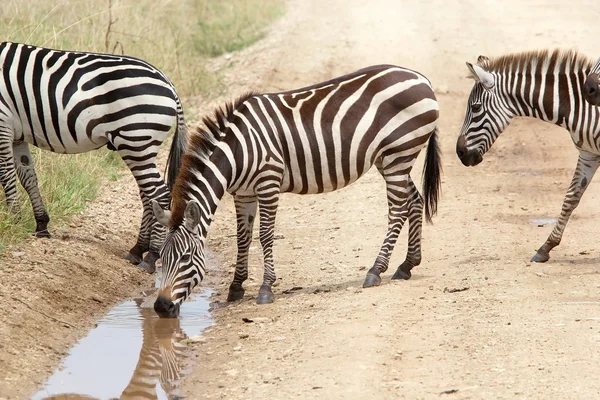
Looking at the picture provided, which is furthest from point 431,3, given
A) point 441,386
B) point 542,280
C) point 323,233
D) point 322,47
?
point 441,386

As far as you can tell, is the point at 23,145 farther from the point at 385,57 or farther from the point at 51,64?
the point at 385,57

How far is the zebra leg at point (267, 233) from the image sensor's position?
295 inches

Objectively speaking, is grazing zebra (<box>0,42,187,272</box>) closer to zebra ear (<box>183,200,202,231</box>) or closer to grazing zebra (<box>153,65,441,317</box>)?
grazing zebra (<box>153,65,441,317</box>)

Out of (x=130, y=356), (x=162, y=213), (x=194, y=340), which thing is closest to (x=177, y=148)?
(x=162, y=213)

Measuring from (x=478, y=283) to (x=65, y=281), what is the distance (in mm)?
3398

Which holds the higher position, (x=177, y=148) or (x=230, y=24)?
(x=177, y=148)

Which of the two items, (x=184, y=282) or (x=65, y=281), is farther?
(x=65, y=281)

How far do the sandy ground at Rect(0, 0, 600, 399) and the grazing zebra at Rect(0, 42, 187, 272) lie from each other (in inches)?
33.4

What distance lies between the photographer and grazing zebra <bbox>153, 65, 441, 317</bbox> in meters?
7.35

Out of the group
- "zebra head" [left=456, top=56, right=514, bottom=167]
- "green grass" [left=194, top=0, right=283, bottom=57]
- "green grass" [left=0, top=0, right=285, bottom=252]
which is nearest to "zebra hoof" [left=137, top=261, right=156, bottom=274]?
"green grass" [left=0, top=0, right=285, bottom=252]

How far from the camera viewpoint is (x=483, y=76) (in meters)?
8.44

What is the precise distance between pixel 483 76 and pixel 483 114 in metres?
0.35

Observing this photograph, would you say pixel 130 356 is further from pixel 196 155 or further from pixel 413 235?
pixel 413 235

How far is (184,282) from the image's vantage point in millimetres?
7094
